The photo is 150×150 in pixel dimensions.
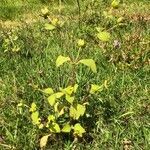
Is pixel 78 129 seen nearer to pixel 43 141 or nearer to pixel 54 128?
pixel 54 128

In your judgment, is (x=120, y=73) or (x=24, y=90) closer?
(x=24, y=90)

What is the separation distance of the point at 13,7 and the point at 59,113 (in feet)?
23.4

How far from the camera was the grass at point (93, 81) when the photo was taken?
12.9 feet

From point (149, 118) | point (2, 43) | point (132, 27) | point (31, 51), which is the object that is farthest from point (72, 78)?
A: point (132, 27)

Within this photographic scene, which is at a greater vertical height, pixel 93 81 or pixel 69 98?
pixel 69 98

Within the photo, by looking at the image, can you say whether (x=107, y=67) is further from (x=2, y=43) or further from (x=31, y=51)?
(x=2, y=43)

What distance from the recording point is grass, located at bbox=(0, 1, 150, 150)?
12.9ft

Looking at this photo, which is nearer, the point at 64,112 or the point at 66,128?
the point at 66,128

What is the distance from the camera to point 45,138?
149 inches

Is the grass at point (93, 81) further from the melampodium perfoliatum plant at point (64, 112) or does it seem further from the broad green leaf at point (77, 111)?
the broad green leaf at point (77, 111)

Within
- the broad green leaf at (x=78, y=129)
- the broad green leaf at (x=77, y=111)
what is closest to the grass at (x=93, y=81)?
the broad green leaf at (x=78, y=129)

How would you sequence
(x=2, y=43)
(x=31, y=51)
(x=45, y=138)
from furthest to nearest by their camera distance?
(x=2, y=43)
(x=31, y=51)
(x=45, y=138)

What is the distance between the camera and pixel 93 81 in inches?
185

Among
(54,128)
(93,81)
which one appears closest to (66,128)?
(54,128)
